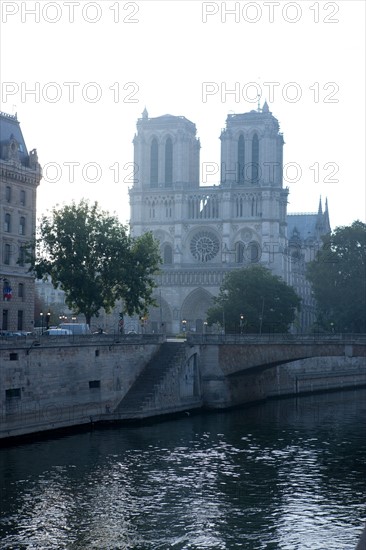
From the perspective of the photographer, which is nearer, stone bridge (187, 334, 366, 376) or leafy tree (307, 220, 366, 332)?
stone bridge (187, 334, 366, 376)

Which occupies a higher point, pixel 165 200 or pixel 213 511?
pixel 165 200

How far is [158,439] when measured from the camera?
65.2 metres

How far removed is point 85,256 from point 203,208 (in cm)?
10329

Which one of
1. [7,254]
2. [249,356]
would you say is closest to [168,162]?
[7,254]

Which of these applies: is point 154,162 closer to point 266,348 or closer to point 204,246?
point 204,246

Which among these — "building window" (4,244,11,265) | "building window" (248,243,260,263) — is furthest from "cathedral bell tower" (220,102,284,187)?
"building window" (4,244,11,265)

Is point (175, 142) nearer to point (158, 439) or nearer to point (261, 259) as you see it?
point (261, 259)

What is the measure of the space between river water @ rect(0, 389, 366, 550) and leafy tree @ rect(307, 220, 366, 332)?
62276 mm

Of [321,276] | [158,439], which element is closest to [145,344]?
[158,439]

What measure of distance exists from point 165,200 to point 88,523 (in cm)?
15031

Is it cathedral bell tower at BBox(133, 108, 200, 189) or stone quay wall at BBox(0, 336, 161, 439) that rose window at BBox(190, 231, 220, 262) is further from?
stone quay wall at BBox(0, 336, 161, 439)

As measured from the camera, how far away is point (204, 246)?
188 m

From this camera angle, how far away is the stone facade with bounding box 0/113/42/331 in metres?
88.2

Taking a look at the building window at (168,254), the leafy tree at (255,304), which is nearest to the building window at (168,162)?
the building window at (168,254)
